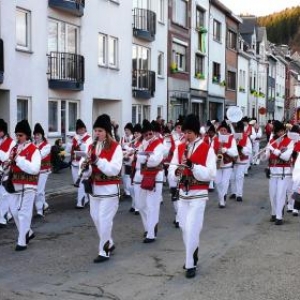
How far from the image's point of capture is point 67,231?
394 inches

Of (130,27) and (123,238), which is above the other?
(130,27)

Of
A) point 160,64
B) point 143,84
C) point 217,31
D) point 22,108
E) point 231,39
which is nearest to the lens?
Answer: point 22,108

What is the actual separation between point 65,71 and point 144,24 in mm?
7872

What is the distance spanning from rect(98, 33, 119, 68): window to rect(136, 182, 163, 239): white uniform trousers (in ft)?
50.5

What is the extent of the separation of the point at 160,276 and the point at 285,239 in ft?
10.3

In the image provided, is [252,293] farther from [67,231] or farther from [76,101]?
[76,101]

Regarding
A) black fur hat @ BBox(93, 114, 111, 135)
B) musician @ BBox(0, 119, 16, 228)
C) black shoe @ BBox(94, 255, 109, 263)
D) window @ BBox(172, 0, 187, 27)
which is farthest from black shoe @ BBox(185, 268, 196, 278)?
window @ BBox(172, 0, 187, 27)

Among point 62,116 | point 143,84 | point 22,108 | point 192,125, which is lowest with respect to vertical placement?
point 192,125

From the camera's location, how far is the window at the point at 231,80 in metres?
45.1

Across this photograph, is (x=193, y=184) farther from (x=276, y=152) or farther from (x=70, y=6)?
(x=70, y=6)

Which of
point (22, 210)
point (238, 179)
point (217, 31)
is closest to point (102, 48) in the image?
point (238, 179)

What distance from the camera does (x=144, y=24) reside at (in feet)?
90.8

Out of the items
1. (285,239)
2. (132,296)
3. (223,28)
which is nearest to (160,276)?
(132,296)

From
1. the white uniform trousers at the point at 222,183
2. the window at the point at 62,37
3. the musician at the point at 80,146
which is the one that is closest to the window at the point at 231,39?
the window at the point at 62,37
